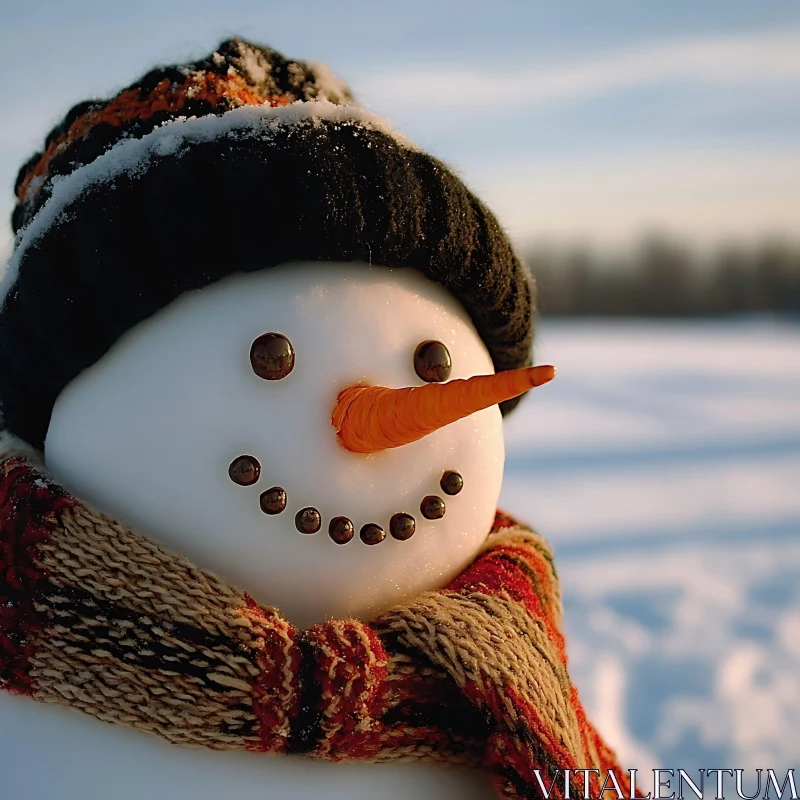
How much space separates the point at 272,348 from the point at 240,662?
25 cm

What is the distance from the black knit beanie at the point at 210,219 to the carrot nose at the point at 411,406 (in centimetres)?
13

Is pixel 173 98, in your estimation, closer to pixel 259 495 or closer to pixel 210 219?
pixel 210 219

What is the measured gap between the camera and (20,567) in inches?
29.3

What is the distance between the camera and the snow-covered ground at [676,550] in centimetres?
178

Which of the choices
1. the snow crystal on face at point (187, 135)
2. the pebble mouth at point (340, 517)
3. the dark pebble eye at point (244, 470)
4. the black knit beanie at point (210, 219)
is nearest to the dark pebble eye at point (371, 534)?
the pebble mouth at point (340, 517)

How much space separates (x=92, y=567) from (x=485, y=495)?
36 centimetres

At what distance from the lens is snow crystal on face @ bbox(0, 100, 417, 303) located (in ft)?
2.55

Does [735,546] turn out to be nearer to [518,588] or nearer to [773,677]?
[773,677]

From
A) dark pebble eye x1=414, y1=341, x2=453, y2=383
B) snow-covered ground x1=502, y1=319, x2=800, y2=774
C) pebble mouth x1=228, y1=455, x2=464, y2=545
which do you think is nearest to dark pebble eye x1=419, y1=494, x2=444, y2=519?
pebble mouth x1=228, y1=455, x2=464, y2=545

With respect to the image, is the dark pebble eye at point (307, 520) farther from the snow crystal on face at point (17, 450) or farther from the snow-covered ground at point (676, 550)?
the snow-covered ground at point (676, 550)

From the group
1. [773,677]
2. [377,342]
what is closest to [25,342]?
[377,342]

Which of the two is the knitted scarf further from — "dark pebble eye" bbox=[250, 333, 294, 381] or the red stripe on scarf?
"dark pebble eye" bbox=[250, 333, 294, 381]

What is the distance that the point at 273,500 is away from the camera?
74 cm

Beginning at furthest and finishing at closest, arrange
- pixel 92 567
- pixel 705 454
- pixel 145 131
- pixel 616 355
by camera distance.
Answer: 1. pixel 616 355
2. pixel 705 454
3. pixel 145 131
4. pixel 92 567
